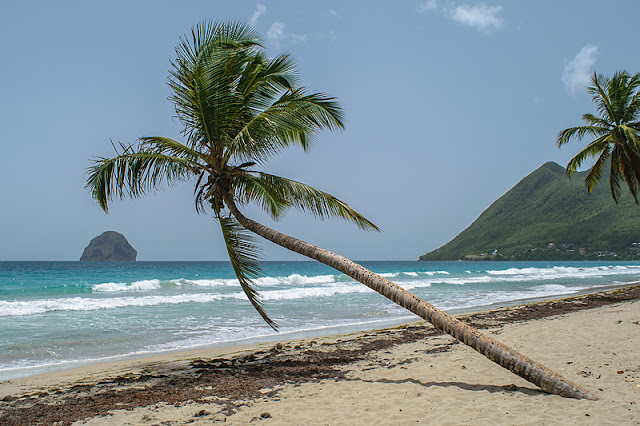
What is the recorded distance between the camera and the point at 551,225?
285ft

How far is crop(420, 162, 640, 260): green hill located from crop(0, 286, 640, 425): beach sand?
79354 millimetres

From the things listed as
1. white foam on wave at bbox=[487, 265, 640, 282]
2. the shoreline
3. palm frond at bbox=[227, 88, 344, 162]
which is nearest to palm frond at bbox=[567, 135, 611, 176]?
the shoreline

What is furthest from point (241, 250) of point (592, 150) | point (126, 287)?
point (126, 287)

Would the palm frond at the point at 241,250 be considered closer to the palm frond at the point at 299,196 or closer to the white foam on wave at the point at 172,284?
the palm frond at the point at 299,196

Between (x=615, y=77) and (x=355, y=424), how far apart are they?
1829 centimetres

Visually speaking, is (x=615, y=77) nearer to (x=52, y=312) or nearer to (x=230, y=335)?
(x=230, y=335)

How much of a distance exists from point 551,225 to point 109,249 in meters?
105

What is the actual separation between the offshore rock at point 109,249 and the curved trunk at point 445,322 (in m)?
→ 120

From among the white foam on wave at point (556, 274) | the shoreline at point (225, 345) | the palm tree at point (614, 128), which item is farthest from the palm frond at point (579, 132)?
the white foam on wave at point (556, 274)

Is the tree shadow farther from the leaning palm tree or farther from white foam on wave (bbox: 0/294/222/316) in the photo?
white foam on wave (bbox: 0/294/222/316)

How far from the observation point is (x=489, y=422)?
390cm

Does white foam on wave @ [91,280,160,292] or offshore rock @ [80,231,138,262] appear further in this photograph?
offshore rock @ [80,231,138,262]

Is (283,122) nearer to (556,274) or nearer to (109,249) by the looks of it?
(556,274)

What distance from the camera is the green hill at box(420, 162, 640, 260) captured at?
246 ft
